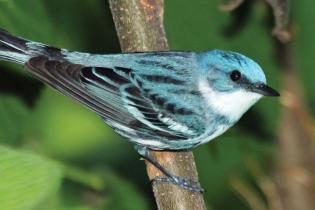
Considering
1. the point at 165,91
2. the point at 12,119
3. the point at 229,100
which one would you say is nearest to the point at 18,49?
the point at 12,119

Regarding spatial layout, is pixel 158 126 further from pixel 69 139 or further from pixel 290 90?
pixel 290 90

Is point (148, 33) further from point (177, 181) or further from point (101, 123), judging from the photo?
point (101, 123)

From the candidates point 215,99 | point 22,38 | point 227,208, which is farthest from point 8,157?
point 227,208

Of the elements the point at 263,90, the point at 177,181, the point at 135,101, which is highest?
the point at 263,90

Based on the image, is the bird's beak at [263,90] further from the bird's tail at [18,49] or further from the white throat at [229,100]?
the bird's tail at [18,49]

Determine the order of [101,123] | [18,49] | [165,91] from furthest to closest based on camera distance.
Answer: [101,123] < [165,91] < [18,49]

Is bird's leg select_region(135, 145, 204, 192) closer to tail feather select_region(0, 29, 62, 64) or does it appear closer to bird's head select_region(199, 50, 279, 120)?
bird's head select_region(199, 50, 279, 120)

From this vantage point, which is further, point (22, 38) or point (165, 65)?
point (165, 65)
